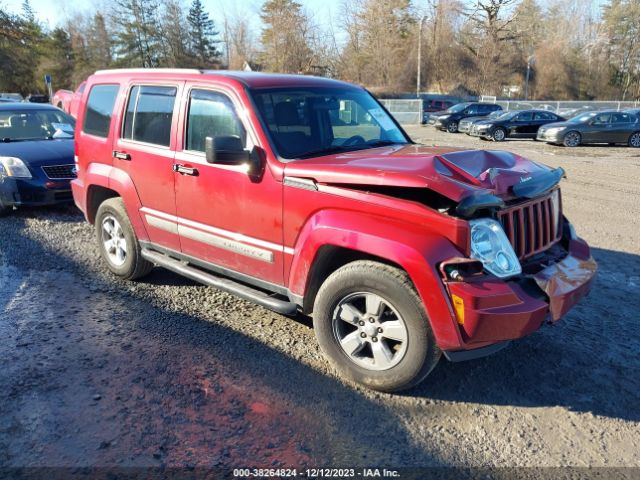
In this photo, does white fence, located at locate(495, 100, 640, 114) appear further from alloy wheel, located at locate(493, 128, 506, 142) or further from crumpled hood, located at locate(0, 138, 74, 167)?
crumpled hood, located at locate(0, 138, 74, 167)

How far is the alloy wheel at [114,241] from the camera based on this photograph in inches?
206

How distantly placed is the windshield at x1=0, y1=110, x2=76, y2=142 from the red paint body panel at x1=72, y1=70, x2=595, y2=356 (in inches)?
174

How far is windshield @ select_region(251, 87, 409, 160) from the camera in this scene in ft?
12.6

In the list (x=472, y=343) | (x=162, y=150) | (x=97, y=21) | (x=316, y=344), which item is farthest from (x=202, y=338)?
(x=97, y=21)

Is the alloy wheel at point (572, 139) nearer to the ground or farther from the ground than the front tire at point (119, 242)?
farther from the ground

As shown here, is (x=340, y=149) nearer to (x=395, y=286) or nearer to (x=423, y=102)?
(x=395, y=286)

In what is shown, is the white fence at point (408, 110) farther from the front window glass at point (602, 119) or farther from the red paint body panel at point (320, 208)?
the red paint body panel at point (320, 208)

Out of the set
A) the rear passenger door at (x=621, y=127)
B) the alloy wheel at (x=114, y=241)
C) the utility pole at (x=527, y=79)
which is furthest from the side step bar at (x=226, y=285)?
the utility pole at (x=527, y=79)

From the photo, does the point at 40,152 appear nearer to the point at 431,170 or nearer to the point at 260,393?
the point at 260,393

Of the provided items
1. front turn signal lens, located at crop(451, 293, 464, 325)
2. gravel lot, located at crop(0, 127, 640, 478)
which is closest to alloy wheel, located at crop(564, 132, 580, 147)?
gravel lot, located at crop(0, 127, 640, 478)

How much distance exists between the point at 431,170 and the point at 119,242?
3.58 m

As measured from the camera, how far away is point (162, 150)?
14.4ft

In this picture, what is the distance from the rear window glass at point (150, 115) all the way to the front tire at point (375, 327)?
6.98 feet

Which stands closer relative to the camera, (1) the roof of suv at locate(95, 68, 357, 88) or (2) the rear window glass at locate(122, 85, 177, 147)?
(1) the roof of suv at locate(95, 68, 357, 88)
